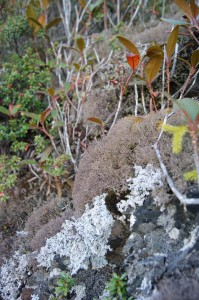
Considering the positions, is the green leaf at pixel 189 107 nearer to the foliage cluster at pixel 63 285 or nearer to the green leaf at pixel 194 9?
the green leaf at pixel 194 9

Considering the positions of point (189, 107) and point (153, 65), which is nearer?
point (189, 107)

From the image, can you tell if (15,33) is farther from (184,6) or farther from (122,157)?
(122,157)

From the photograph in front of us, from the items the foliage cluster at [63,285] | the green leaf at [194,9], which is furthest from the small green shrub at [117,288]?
the green leaf at [194,9]

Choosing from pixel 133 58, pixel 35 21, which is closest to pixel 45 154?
pixel 133 58

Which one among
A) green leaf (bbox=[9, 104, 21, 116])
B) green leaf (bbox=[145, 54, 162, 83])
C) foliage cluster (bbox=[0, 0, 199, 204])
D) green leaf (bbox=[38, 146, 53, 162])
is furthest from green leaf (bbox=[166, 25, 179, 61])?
green leaf (bbox=[9, 104, 21, 116])

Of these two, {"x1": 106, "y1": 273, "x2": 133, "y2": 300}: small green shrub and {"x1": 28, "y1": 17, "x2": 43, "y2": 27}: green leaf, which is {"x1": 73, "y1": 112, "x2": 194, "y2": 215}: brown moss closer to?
{"x1": 106, "y1": 273, "x2": 133, "y2": 300}: small green shrub
